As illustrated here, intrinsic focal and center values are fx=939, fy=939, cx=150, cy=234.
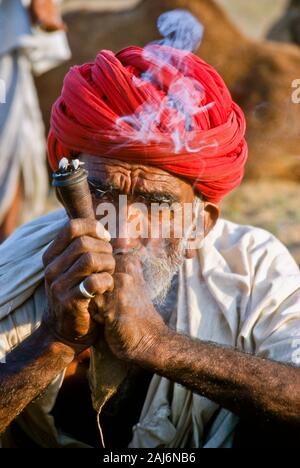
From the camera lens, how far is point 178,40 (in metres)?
4.09

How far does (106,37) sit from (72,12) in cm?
83

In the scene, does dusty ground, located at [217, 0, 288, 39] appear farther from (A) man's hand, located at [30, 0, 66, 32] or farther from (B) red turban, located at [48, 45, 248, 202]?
(B) red turban, located at [48, 45, 248, 202]

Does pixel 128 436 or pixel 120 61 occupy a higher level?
pixel 120 61

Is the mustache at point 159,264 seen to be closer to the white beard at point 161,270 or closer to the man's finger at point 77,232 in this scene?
the white beard at point 161,270

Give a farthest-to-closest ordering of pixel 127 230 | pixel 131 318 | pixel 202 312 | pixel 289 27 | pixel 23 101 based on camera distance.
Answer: pixel 289 27 → pixel 23 101 → pixel 202 312 → pixel 127 230 → pixel 131 318

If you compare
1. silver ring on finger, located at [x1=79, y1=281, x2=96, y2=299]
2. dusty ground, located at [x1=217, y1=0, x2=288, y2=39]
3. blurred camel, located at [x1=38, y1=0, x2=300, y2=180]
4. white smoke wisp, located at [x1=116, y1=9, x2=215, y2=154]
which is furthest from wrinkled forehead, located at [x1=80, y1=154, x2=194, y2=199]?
dusty ground, located at [x1=217, y1=0, x2=288, y2=39]

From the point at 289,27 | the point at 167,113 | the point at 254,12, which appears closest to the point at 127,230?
the point at 167,113

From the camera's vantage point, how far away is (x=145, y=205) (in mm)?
3576

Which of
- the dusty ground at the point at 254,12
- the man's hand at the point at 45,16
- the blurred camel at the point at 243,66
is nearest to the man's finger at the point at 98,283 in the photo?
the man's hand at the point at 45,16

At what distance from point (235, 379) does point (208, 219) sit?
0.86 meters

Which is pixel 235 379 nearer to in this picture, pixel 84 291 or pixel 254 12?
pixel 84 291

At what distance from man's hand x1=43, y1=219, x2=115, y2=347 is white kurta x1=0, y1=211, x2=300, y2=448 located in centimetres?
52

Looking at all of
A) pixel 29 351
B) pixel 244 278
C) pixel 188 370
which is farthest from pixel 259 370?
pixel 29 351

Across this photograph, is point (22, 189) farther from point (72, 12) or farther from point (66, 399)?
point (66, 399)
